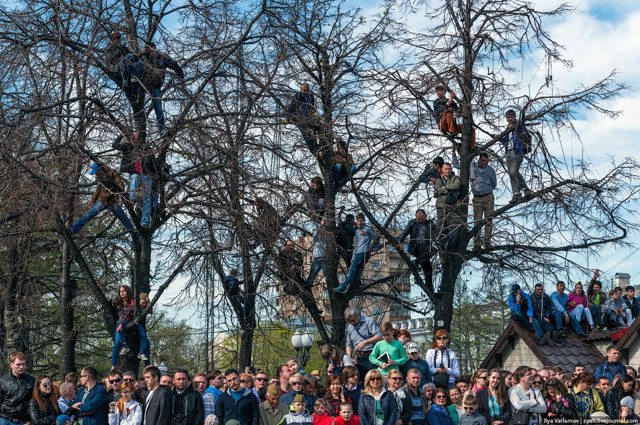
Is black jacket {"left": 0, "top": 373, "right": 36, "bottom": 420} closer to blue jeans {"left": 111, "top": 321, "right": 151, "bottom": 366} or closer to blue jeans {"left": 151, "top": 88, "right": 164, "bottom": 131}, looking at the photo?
blue jeans {"left": 111, "top": 321, "right": 151, "bottom": 366}

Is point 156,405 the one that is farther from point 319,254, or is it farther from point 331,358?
point 319,254

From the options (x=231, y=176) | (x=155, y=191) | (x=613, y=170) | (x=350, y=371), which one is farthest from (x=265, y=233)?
(x=613, y=170)

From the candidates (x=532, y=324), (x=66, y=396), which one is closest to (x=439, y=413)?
(x=66, y=396)

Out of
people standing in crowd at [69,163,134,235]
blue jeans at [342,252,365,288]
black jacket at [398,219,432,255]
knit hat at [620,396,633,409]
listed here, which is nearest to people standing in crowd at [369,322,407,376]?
knit hat at [620,396,633,409]

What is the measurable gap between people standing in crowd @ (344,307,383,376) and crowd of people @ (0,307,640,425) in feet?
1.70

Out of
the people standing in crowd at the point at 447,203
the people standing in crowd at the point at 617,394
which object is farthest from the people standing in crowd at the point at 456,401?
the people standing in crowd at the point at 447,203

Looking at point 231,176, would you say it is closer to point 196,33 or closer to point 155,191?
point 155,191

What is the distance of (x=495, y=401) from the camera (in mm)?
11562

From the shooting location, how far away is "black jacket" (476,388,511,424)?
11383mm

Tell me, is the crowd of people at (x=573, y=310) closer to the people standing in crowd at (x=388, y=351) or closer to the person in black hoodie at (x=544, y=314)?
the person in black hoodie at (x=544, y=314)

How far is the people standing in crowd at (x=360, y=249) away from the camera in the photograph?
53.5 ft

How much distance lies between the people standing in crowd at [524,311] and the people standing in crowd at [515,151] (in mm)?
1939

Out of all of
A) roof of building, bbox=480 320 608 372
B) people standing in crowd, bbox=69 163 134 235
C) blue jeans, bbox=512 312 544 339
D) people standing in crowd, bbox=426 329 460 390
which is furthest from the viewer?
blue jeans, bbox=512 312 544 339

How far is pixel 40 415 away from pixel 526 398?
6.45m
